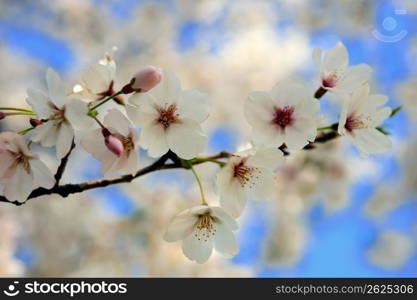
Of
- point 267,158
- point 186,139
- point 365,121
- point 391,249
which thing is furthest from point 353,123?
point 391,249

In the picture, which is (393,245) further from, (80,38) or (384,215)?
(80,38)

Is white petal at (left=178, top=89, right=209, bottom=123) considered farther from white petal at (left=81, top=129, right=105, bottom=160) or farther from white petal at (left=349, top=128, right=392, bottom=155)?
white petal at (left=349, top=128, right=392, bottom=155)

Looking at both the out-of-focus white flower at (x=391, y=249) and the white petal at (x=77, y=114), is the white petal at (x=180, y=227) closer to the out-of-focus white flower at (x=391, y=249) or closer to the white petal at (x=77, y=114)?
the white petal at (x=77, y=114)

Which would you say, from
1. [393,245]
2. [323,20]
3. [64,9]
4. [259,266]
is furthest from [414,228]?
[64,9]

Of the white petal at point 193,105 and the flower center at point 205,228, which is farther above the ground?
the white petal at point 193,105

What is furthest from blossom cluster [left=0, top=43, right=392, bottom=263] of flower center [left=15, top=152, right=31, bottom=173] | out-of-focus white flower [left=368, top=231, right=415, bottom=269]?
out-of-focus white flower [left=368, top=231, right=415, bottom=269]

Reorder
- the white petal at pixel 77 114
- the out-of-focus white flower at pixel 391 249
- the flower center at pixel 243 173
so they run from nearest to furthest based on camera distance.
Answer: the white petal at pixel 77 114
the flower center at pixel 243 173
the out-of-focus white flower at pixel 391 249

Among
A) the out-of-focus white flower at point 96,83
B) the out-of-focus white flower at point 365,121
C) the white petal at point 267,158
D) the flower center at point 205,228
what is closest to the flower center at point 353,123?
the out-of-focus white flower at point 365,121
